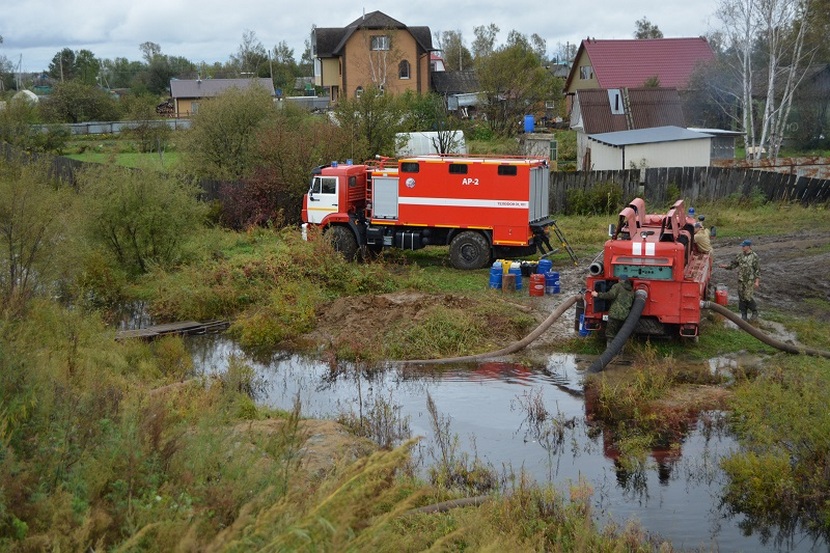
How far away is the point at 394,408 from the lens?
13281mm

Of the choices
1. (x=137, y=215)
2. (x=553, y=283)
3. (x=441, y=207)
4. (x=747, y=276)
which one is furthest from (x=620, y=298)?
(x=137, y=215)

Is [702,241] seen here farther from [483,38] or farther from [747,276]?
[483,38]

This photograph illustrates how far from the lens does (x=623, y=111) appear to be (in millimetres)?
41125

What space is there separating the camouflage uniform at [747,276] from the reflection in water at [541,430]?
12.0ft

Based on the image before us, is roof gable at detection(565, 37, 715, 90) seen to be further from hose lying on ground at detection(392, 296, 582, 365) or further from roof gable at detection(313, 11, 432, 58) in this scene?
hose lying on ground at detection(392, 296, 582, 365)

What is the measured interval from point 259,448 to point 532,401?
269 inches

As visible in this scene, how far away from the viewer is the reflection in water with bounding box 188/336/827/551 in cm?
988

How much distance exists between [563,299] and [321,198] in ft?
25.3

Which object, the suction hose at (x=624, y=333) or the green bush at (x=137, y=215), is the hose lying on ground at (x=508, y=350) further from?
the green bush at (x=137, y=215)

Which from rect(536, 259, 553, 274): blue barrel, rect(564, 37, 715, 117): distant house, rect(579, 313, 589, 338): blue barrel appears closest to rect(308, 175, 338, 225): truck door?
rect(536, 259, 553, 274): blue barrel

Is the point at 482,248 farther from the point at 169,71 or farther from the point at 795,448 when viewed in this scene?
the point at 169,71

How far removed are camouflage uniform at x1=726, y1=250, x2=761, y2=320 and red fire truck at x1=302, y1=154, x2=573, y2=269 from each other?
6.66 m

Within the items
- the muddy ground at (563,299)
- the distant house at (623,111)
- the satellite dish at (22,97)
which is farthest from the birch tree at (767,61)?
the satellite dish at (22,97)

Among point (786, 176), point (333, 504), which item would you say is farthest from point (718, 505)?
point (786, 176)
